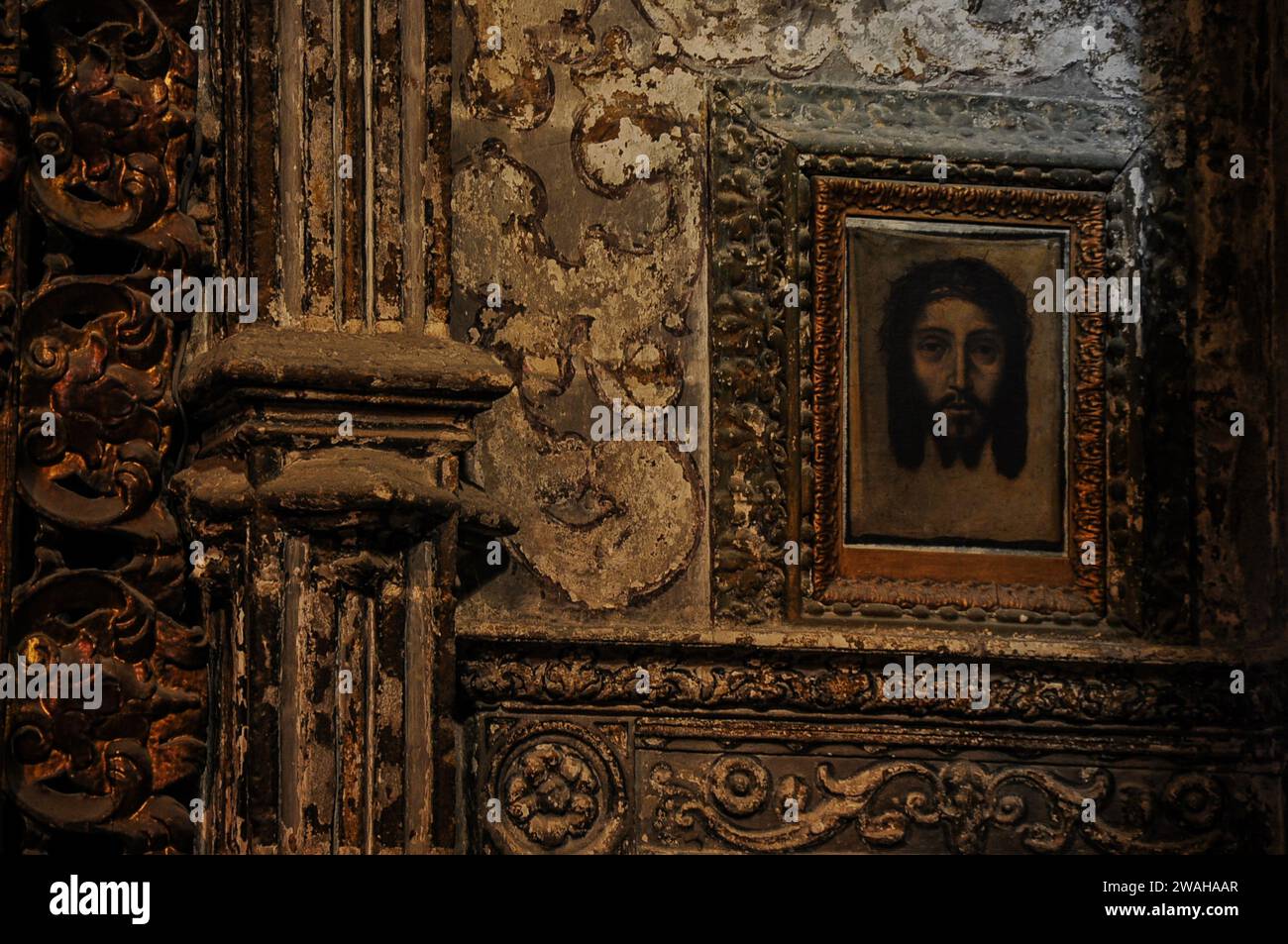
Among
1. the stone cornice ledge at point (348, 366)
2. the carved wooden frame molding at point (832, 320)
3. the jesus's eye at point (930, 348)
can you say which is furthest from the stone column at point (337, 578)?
the jesus's eye at point (930, 348)

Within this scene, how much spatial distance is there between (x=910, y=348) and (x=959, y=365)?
88 millimetres

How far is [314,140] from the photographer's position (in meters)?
3.20

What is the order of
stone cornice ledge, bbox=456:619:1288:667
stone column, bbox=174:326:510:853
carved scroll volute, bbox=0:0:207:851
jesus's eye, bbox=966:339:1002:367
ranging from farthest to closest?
1. jesus's eye, bbox=966:339:1002:367
2. stone cornice ledge, bbox=456:619:1288:667
3. carved scroll volute, bbox=0:0:207:851
4. stone column, bbox=174:326:510:853

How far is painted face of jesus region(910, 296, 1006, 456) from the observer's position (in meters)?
3.73

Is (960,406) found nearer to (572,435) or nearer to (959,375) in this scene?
(959,375)

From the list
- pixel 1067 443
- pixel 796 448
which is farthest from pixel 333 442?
pixel 1067 443

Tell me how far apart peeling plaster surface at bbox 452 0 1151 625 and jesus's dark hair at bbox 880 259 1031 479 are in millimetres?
300

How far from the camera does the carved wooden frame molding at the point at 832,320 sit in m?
3.65

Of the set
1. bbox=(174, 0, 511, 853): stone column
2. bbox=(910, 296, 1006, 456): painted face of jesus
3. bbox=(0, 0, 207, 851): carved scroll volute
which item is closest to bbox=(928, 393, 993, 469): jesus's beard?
bbox=(910, 296, 1006, 456): painted face of jesus

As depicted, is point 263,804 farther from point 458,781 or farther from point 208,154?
point 208,154

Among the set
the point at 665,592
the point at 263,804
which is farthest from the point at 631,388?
the point at 263,804

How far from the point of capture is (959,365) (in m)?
3.75

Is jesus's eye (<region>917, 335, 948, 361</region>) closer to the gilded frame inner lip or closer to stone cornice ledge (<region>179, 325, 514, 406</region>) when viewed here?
the gilded frame inner lip
